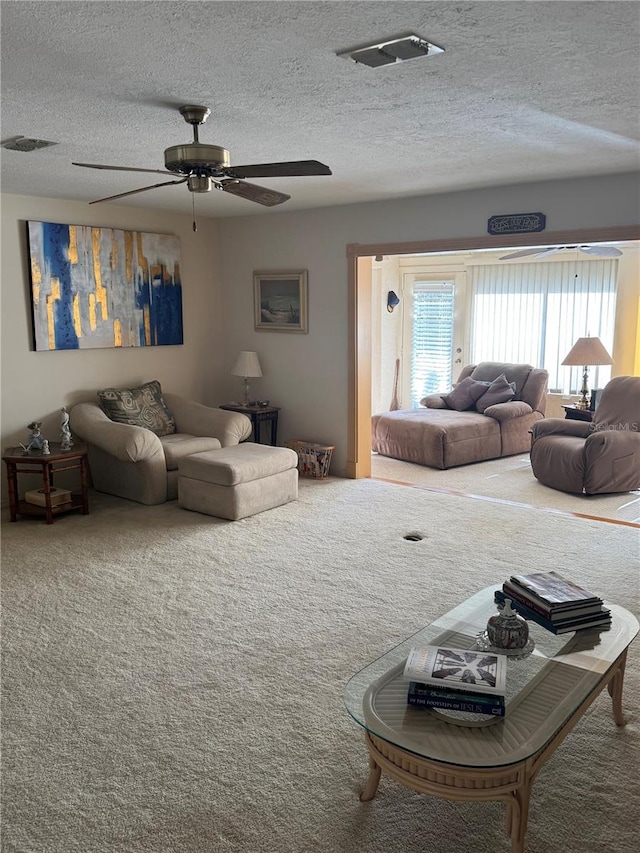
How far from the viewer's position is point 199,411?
6.60 meters

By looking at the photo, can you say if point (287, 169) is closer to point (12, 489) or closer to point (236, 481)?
point (236, 481)

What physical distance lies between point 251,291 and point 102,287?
60.3 inches

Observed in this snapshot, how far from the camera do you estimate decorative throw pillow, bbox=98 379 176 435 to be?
245 inches

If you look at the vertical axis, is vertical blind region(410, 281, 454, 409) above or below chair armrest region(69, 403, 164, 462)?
above

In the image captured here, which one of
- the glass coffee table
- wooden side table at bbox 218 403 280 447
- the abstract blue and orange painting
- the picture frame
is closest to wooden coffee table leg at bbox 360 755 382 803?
the glass coffee table

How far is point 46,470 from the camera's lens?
17.4 ft

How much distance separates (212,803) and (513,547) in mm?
2909

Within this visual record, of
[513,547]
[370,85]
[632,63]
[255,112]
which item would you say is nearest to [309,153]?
[255,112]

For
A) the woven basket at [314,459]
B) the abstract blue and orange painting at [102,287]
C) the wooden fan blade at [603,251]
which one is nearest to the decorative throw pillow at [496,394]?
the wooden fan blade at [603,251]

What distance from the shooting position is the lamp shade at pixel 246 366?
707 centimetres

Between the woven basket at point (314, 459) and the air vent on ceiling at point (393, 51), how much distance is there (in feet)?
14.3

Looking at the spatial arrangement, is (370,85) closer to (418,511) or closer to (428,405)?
(418,511)

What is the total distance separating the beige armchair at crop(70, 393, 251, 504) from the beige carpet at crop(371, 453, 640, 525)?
1589 millimetres

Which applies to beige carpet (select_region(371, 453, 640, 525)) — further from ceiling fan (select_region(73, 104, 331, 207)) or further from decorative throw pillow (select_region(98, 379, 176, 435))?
ceiling fan (select_region(73, 104, 331, 207))
